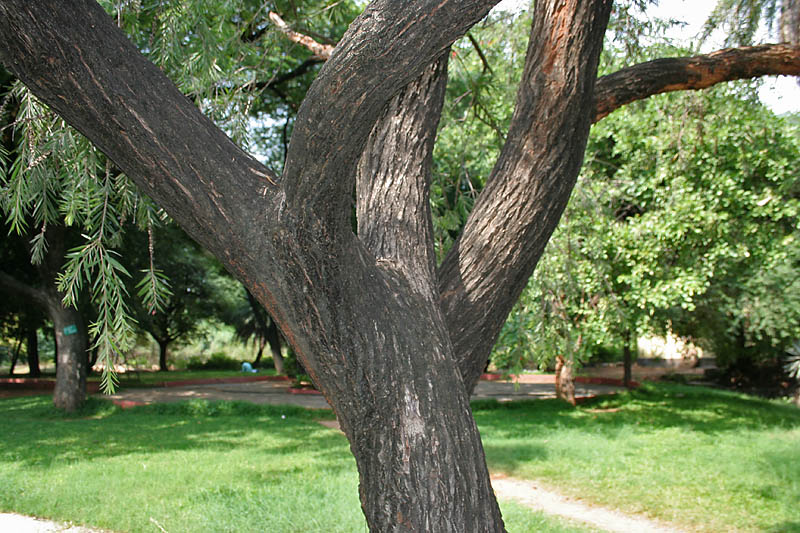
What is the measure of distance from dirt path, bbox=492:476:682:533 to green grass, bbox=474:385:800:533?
27 cm

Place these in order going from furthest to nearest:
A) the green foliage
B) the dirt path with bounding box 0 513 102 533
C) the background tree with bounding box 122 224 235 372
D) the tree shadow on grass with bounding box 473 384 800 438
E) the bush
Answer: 1. the bush
2. the background tree with bounding box 122 224 235 372
3. the tree shadow on grass with bounding box 473 384 800 438
4. the green foliage
5. the dirt path with bounding box 0 513 102 533

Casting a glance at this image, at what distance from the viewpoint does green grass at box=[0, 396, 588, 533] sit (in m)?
5.92

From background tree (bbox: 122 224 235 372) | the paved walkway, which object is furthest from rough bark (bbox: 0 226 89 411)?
the paved walkway

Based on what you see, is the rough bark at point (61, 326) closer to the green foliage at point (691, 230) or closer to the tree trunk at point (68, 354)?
the tree trunk at point (68, 354)

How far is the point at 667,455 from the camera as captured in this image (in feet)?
32.0

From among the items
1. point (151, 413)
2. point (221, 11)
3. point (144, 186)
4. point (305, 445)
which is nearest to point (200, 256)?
point (151, 413)

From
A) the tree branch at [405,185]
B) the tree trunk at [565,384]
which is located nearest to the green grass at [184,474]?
the tree branch at [405,185]

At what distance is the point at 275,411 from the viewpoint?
14617mm

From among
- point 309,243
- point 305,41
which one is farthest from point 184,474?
point 309,243

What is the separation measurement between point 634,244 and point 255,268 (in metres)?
10.9

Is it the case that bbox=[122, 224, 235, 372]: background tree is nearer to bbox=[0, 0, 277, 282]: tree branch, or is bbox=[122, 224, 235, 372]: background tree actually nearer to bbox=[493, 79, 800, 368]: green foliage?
bbox=[493, 79, 800, 368]: green foliage

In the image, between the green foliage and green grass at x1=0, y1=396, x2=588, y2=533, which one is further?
the green foliage

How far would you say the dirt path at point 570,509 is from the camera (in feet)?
20.6

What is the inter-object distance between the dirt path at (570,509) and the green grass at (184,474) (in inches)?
18.0
